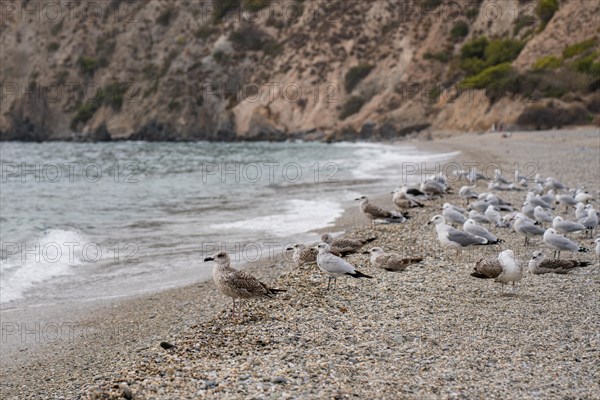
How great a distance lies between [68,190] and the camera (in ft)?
→ 91.1

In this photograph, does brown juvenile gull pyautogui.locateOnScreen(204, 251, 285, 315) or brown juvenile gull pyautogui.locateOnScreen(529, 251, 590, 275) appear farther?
brown juvenile gull pyautogui.locateOnScreen(529, 251, 590, 275)

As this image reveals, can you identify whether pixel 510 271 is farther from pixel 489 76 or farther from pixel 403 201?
pixel 489 76

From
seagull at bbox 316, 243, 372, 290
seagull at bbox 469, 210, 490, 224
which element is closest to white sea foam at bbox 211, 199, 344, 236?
seagull at bbox 469, 210, 490, 224

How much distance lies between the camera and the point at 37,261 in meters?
12.6

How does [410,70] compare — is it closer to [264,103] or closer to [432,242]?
[264,103]

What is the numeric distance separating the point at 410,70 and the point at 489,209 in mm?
57337

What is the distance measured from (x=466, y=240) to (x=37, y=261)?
8021 mm

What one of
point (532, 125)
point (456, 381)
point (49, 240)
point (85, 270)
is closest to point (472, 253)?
point (456, 381)

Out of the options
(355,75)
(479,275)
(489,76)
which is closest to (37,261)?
(479,275)

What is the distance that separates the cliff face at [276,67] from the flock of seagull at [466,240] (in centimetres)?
3788

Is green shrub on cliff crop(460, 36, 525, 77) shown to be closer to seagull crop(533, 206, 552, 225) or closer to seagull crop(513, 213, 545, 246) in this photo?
seagull crop(533, 206, 552, 225)

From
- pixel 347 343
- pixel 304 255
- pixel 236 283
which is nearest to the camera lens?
pixel 347 343

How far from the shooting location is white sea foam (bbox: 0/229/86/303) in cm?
1092

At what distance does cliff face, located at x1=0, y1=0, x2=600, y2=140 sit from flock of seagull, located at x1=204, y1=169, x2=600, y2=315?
3788cm
